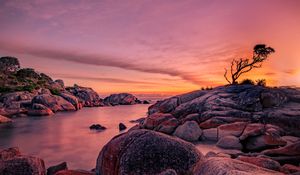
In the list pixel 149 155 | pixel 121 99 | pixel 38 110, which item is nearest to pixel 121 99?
pixel 121 99

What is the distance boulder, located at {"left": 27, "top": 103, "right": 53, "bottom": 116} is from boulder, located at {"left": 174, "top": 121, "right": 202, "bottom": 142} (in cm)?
4123

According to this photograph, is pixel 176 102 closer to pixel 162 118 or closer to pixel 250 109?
pixel 162 118

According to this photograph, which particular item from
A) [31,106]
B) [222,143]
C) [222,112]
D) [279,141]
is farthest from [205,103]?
[31,106]

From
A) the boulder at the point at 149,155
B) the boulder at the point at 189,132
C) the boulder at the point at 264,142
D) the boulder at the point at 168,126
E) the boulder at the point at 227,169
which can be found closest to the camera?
the boulder at the point at 227,169

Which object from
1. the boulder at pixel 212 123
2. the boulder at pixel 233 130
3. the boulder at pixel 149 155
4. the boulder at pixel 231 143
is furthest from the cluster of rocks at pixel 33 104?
the boulder at pixel 149 155

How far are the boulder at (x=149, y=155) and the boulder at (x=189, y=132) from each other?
1161cm

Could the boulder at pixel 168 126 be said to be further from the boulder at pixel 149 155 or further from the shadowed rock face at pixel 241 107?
the boulder at pixel 149 155

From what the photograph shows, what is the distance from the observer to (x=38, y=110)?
48.9 m

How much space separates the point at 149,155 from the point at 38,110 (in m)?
50.4

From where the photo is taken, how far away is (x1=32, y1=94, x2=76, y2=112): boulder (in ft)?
178

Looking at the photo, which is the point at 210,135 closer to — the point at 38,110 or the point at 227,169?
A: the point at 227,169

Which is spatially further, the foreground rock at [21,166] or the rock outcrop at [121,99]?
the rock outcrop at [121,99]

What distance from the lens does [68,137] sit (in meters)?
25.6

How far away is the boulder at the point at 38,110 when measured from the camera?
48.8m
